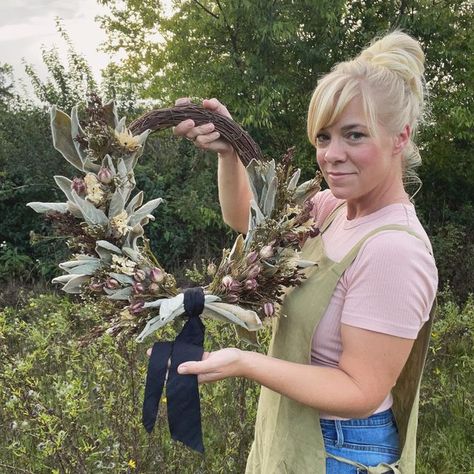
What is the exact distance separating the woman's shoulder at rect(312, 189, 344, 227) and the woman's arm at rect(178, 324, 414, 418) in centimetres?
49

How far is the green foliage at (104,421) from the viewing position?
258 centimetres

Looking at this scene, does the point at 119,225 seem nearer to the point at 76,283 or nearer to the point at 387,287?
the point at 76,283

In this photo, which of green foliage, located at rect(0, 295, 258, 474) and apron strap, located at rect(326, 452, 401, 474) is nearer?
apron strap, located at rect(326, 452, 401, 474)

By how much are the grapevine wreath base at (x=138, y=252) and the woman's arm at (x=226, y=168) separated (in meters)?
0.17

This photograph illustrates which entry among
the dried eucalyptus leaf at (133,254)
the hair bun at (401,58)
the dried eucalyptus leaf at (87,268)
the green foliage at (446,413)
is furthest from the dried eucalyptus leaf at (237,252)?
the green foliage at (446,413)

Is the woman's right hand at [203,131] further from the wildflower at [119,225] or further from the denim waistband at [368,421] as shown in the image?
the denim waistband at [368,421]

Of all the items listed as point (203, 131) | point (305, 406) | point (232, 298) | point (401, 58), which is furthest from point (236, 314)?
point (401, 58)

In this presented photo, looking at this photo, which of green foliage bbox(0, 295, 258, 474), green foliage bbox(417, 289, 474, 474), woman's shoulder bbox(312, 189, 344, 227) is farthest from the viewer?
green foliage bbox(417, 289, 474, 474)

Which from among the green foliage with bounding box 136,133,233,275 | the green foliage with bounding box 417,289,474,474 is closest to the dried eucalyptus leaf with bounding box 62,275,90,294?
the green foliage with bounding box 417,289,474,474

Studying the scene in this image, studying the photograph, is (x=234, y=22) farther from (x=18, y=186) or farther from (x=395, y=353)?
(x=395, y=353)

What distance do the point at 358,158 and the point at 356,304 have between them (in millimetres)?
351

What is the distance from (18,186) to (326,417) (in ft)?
→ 21.5

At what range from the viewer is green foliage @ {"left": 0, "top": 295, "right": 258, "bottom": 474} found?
2.58m

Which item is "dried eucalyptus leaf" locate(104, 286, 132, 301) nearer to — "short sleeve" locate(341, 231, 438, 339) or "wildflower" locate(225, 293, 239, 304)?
"wildflower" locate(225, 293, 239, 304)
